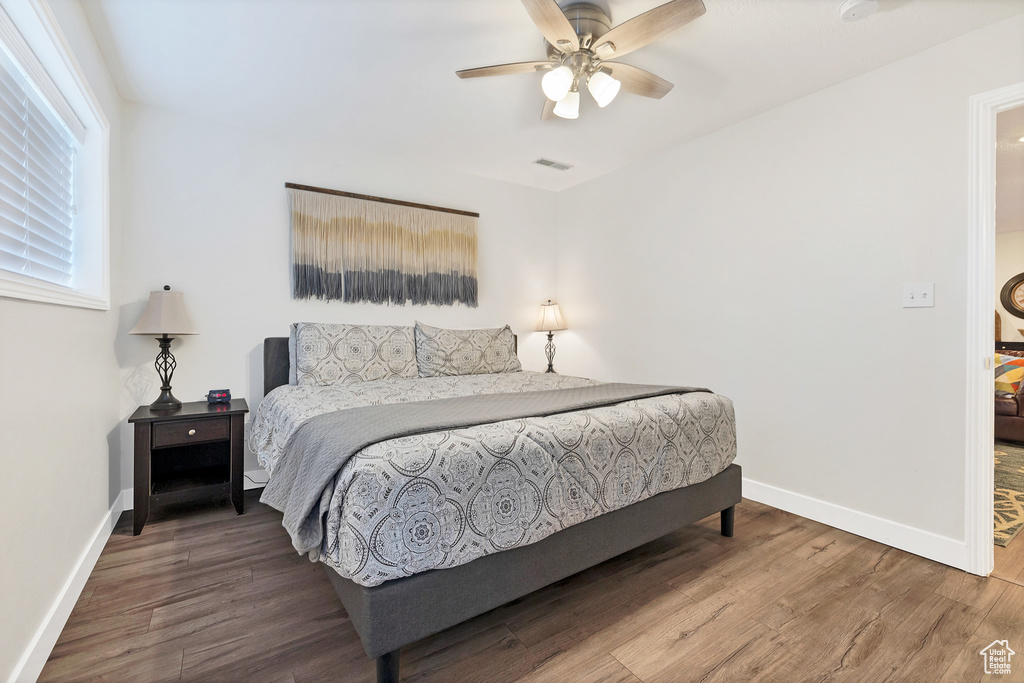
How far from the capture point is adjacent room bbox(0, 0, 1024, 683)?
1428 mm

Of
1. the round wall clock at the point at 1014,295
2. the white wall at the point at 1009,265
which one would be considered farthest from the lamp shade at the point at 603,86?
the round wall clock at the point at 1014,295

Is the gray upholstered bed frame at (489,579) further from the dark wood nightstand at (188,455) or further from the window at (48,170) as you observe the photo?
the dark wood nightstand at (188,455)

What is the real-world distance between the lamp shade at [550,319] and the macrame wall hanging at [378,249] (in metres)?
0.71

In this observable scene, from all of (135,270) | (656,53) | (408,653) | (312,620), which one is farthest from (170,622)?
(656,53)

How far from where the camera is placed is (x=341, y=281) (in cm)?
334

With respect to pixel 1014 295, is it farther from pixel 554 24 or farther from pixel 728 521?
pixel 554 24

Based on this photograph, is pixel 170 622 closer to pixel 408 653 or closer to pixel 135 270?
pixel 408 653

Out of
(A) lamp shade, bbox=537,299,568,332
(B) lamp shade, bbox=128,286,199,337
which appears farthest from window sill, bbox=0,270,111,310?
(A) lamp shade, bbox=537,299,568,332

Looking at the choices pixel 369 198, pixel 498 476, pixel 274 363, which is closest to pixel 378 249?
pixel 369 198

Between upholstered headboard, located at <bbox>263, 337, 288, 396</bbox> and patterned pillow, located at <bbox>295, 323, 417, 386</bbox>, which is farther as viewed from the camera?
upholstered headboard, located at <bbox>263, 337, 288, 396</bbox>

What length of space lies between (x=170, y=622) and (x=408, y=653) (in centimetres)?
89

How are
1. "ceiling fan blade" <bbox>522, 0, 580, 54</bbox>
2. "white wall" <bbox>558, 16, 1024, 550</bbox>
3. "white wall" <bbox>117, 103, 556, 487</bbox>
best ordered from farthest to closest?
"white wall" <bbox>117, 103, 556, 487</bbox> → "white wall" <bbox>558, 16, 1024, 550</bbox> → "ceiling fan blade" <bbox>522, 0, 580, 54</bbox>

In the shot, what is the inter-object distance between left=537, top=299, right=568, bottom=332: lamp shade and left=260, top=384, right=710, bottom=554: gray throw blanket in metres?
1.90

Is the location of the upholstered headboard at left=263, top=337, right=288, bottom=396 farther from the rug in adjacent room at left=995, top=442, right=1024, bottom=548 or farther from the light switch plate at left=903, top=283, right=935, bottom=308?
the rug in adjacent room at left=995, top=442, right=1024, bottom=548
